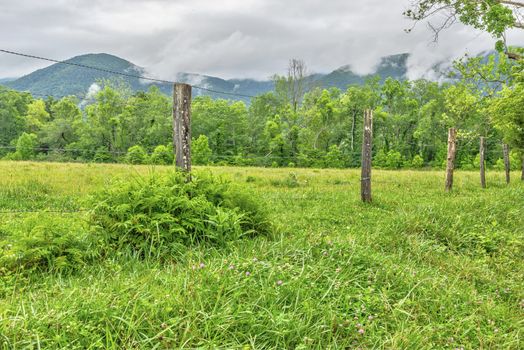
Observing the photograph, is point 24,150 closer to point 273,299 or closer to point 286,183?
point 286,183

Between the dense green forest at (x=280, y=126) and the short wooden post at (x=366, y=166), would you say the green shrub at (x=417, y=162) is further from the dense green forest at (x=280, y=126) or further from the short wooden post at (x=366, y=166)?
the short wooden post at (x=366, y=166)

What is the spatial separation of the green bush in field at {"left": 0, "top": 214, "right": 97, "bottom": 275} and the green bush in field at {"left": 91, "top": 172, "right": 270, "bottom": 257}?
0.99 ft

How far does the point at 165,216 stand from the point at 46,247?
1.40 m

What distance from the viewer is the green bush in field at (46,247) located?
4.04 meters

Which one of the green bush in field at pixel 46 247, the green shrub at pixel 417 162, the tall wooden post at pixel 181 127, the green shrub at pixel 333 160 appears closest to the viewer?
the green bush in field at pixel 46 247

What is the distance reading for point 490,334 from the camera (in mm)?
3512

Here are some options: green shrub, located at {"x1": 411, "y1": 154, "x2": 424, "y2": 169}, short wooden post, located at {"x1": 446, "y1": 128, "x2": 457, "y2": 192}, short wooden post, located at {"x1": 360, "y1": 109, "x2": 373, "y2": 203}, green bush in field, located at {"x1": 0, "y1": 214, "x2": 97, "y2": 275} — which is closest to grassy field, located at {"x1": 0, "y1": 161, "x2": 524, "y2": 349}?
green bush in field, located at {"x1": 0, "y1": 214, "x2": 97, "y2": 275}

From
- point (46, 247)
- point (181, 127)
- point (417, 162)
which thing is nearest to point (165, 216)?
point (46, 247)

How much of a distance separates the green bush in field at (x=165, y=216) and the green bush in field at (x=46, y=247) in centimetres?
30

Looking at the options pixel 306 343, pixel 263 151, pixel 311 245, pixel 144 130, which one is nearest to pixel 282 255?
pixel 311 245

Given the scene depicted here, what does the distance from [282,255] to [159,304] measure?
1.87 meters

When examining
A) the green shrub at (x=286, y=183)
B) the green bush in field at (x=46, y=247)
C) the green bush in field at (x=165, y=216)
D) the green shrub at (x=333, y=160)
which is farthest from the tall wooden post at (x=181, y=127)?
the green shrub at (x=333, y=160)

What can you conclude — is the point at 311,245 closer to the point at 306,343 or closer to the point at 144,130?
the point at 306,343

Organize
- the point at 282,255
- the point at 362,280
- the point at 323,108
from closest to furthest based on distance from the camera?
the point at 362,280
the point at 282,255
the point at 323,108
